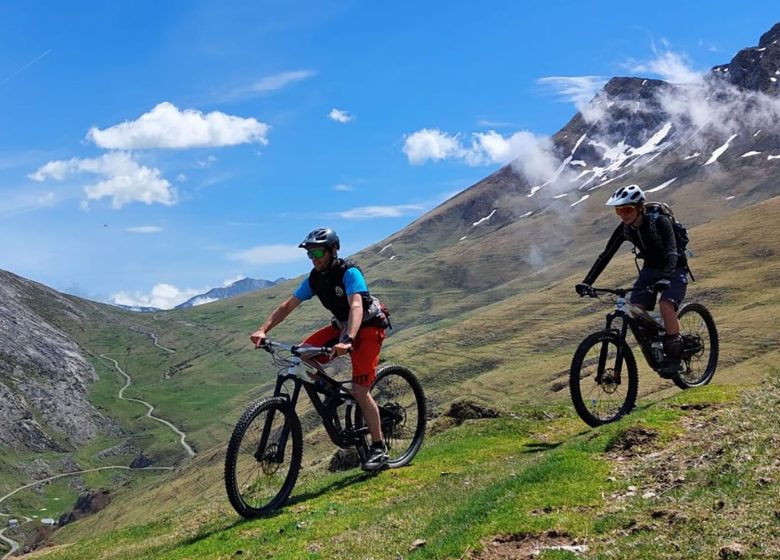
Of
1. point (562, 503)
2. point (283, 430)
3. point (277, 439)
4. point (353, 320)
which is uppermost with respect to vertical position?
point (353, 320)

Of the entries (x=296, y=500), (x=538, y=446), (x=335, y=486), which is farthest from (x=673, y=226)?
(x=296, y=500)

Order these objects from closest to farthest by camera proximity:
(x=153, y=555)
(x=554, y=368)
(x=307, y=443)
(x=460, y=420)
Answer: (x=153, y=555), (x=460, y=420), (x=307, y=443), (x=554, y=368)

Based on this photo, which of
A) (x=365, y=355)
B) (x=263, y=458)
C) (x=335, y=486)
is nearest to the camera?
(x=263, y=458)

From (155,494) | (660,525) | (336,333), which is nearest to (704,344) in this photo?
(336,333)

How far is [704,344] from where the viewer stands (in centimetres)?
1858

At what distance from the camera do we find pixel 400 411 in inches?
647

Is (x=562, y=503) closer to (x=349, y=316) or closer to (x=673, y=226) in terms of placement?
(x=349, y=316)

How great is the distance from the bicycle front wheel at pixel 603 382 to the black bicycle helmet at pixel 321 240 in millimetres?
6075

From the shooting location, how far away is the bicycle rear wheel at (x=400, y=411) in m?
16.1

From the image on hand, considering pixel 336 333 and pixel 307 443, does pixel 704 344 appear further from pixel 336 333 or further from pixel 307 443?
pixel 307 443

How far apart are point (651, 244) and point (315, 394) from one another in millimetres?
8729

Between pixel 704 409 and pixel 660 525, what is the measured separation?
7.63 m

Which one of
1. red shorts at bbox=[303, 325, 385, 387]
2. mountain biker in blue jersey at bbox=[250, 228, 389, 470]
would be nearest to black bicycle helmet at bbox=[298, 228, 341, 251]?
mountain biker in blue jersey at bbox=[250, 228, 389, 470]

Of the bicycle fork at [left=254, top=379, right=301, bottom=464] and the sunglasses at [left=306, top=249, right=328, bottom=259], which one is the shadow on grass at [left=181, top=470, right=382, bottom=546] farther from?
the sunglasses at [left=306, top=249, right=328, bottom=259]
